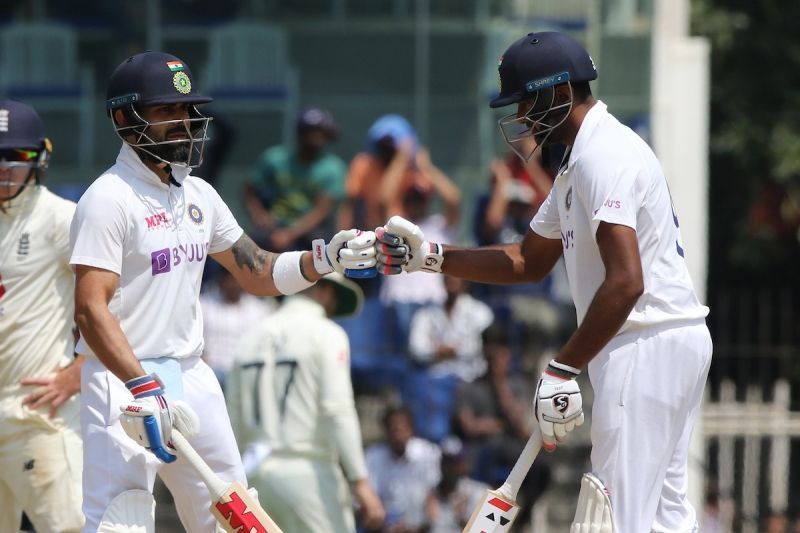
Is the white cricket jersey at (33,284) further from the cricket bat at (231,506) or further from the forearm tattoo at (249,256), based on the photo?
the cricket bat at (231,506)

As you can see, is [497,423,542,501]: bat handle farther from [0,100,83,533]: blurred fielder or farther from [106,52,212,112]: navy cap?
[0,100,83,533]: blurred fielder

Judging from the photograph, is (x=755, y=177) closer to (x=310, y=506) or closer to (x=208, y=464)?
(x=310, y=506)

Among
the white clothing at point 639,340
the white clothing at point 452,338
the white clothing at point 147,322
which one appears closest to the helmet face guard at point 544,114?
the white clothing at point 639,340

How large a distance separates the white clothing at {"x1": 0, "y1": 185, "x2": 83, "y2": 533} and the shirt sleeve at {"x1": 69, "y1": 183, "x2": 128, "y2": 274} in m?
1.05

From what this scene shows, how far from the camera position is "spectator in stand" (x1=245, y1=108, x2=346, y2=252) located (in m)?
11.3

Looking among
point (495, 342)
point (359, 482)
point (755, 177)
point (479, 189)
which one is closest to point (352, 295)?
point (359, 482)

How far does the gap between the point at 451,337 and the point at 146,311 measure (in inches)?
197

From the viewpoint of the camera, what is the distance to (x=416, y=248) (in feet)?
22.8

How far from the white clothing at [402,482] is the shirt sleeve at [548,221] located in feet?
13.0

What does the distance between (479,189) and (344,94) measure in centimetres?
148

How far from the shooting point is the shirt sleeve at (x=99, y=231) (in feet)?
19.5

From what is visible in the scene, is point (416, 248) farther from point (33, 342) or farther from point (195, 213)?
point (33, 342)

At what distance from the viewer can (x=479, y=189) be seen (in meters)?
12.5

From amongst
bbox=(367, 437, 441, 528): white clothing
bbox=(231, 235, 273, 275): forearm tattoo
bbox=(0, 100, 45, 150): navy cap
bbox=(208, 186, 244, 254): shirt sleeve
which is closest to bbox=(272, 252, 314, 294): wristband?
bbox=(231, 235, 273, 275): forearm tattoo
